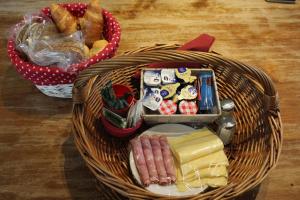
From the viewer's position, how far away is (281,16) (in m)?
1.30

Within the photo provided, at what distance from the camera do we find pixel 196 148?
0.80 meters

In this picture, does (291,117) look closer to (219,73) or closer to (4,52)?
(219,73)

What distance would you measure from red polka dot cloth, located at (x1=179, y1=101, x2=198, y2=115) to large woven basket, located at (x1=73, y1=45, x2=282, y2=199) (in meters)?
0.12

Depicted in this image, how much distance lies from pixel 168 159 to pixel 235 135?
0.21 metres

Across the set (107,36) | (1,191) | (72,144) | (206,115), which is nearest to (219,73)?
(206,115)

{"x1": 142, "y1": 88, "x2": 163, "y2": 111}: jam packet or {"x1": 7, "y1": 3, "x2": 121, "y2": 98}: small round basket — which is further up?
{"x1": 7, "y1": 3, "x2": 121, "y2": 98}: small round basket

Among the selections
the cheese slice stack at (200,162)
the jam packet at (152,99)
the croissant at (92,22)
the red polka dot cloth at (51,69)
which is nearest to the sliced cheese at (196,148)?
the cheese slice stack at (200,162)

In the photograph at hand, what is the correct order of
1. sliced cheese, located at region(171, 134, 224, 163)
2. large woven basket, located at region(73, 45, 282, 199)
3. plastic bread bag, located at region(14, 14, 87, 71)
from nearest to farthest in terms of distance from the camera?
large woven basket, located at region(73, 45, 282, 199), sliced cheese, located at region(171, 134, 224, 163), plastic bread bag, located at region(14, 14, 87, 71)

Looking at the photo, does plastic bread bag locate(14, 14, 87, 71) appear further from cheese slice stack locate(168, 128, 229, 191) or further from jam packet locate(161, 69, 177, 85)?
cheese slice stack locate(168, 128, 229, 191)

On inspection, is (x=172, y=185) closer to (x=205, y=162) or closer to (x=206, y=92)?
(x=205, y=162)

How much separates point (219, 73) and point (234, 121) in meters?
0.20

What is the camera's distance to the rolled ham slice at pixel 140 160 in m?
0.77

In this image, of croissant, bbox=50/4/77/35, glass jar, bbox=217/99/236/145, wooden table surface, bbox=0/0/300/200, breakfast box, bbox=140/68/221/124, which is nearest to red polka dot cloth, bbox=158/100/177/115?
breakfast box, bbox=140/68/221/124

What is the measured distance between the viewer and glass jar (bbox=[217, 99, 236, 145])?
847 millimetres
